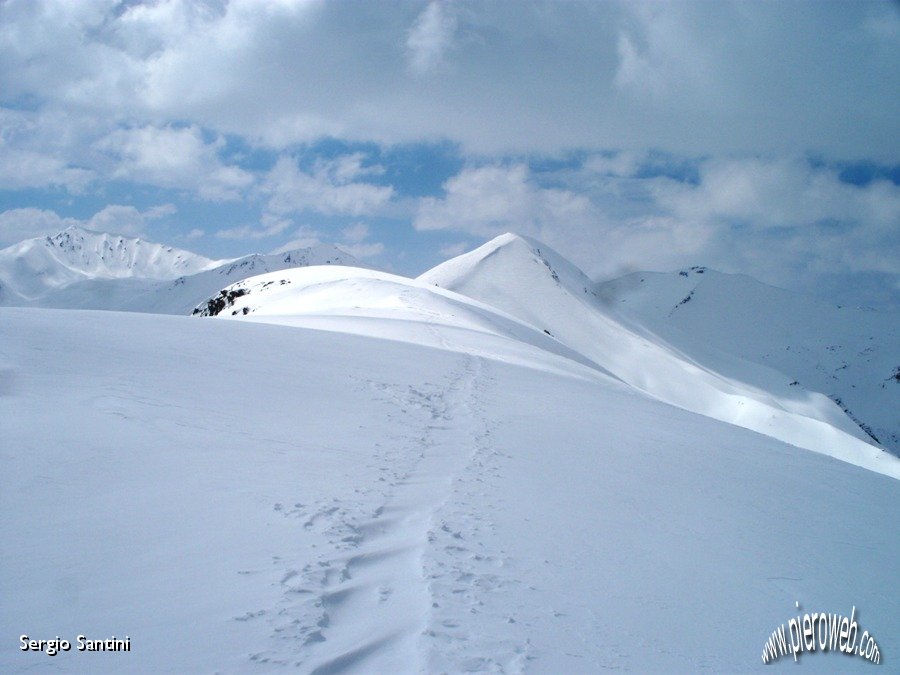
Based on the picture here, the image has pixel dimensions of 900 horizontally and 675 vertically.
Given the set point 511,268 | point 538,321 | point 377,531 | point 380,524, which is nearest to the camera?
point 377,531

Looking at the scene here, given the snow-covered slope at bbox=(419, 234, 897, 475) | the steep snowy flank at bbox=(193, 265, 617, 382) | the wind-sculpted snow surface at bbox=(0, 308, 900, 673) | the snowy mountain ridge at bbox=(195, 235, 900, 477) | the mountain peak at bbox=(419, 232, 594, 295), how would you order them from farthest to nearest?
the mountain peak at bbox=(419, 232, 594, 295) → the snow-covered slope at bbox=(419, 234, 897, 475) → the snowy mountain ridge at bbox=(195, 235, 900, 477) → the steep snowy flank at bbox=(193, 265, 617, 382) → the wind-sculpted snow surface at bbox=(0, 308, 900, 673)

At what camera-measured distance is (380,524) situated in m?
6.16

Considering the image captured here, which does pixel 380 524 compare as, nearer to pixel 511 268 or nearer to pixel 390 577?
pixel 390 577

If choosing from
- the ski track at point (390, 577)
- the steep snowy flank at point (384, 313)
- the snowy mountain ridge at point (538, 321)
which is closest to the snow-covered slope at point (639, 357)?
the snowy mountain ridge at point (538, 321)

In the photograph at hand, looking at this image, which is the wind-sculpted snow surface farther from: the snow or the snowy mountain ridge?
the snowy mountain ridge

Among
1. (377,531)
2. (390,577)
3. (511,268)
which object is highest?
(511,268)

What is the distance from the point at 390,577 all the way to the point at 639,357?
9554 cm

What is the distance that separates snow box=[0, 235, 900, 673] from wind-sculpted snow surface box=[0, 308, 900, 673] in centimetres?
3

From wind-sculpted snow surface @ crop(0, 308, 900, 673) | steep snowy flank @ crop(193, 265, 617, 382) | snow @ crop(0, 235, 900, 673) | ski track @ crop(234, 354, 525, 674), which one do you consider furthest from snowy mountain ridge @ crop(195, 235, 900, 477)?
ski track @ crop(234, 354, 525, 674)

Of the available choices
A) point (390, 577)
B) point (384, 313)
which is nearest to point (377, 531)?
point (390, 577)

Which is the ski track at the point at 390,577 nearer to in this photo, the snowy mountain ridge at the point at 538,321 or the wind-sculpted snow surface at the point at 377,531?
the wind-sculpted snow surface at the point at 377,531

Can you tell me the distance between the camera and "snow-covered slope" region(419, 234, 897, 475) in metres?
63.9

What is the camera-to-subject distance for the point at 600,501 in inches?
317

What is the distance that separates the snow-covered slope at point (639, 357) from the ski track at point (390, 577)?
2065 inches
